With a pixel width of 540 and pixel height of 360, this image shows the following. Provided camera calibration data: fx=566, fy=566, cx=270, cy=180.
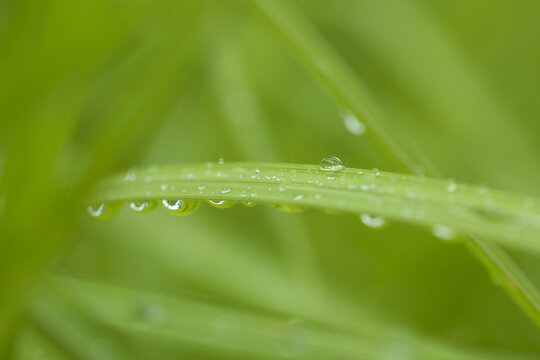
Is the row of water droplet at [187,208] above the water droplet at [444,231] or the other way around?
above

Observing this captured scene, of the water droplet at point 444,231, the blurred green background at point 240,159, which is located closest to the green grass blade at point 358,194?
the water droplet at point 444,231

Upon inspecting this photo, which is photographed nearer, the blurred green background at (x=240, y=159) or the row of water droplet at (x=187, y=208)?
the row of water droplet at (x=187, y=208)

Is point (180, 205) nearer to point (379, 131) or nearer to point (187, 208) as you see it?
point (187, 208)

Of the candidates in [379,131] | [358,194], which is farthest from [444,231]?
[379,131]

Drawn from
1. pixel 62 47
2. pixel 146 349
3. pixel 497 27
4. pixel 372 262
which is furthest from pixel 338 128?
pixel 62 47

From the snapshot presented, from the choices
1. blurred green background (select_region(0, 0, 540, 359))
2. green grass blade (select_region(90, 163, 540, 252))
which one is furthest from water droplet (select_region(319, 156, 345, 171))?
blurred green background (select_region(0, 0, 540, 359))

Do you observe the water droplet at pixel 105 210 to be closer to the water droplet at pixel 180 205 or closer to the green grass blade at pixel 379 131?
the water droplet at pixel 180 205

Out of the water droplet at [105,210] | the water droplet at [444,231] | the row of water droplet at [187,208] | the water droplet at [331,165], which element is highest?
A: the water droplet at [331,165]
